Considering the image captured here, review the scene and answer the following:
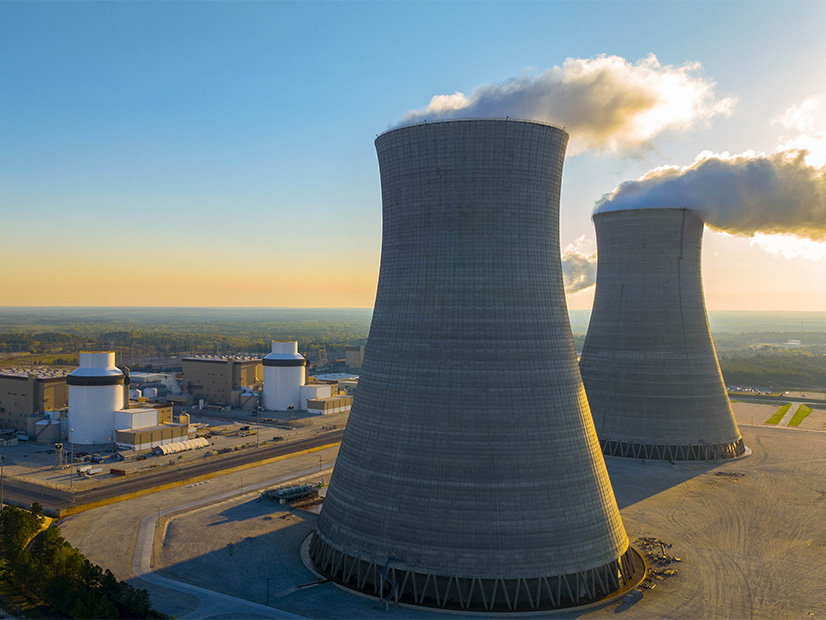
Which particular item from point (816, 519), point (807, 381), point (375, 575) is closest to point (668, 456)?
point (816, 519)

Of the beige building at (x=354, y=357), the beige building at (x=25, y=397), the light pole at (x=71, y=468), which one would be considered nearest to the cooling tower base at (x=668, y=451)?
the light pole at (x=71, y=468)

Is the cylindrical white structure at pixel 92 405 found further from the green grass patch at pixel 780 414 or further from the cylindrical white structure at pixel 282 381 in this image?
the green grass patch at pixel 780 414

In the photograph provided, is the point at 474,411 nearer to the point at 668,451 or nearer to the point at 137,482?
the point at 668,451

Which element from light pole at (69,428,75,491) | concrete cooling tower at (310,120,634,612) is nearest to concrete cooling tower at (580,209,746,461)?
concrete cooling tower at (310,120,634,612)

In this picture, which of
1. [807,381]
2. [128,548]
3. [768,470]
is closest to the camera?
[128,548]

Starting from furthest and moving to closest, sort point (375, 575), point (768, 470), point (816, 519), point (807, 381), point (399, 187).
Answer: point (807, 381) < point (768, 470) < point (816, 519) < point (399, 187) < point (375, 575)

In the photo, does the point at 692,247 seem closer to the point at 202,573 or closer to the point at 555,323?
the point at 555,323
